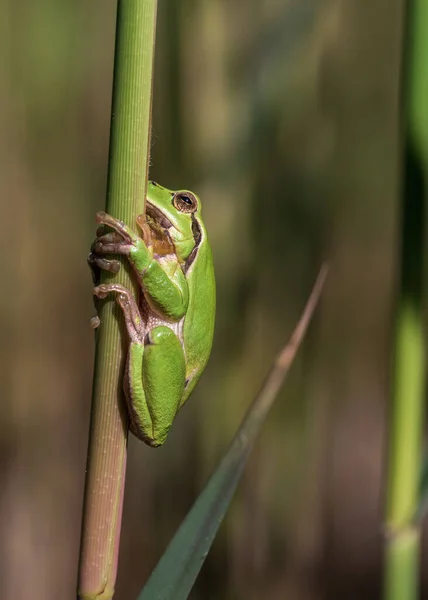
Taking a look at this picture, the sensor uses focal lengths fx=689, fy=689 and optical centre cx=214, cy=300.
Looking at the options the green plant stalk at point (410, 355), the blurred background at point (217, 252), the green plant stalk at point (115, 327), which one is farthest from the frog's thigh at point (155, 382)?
the blurred background at point (217, 252)

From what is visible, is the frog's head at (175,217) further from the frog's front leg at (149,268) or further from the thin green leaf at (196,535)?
the thin green leaf at (196,535)

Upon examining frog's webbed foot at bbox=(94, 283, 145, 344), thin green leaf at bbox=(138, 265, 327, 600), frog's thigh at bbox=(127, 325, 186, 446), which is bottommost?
thin green leaf at bbox=(138, 265, 327, 600)

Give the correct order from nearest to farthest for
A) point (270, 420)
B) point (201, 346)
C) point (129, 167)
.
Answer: point (129, 167), point (201, 346), point (270, 420)

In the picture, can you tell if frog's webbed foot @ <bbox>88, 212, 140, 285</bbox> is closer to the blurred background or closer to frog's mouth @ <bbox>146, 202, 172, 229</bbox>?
frog's mouth @ <bbox>146, 202, 172, 229</bbox>

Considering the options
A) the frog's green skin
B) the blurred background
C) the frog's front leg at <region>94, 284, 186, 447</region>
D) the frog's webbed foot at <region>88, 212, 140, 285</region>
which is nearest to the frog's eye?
the frog's green skin

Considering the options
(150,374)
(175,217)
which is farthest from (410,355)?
(175,217)

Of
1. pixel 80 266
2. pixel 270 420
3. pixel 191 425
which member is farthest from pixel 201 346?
pixel 80 266

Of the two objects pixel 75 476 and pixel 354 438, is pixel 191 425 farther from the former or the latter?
pixel 354 438
